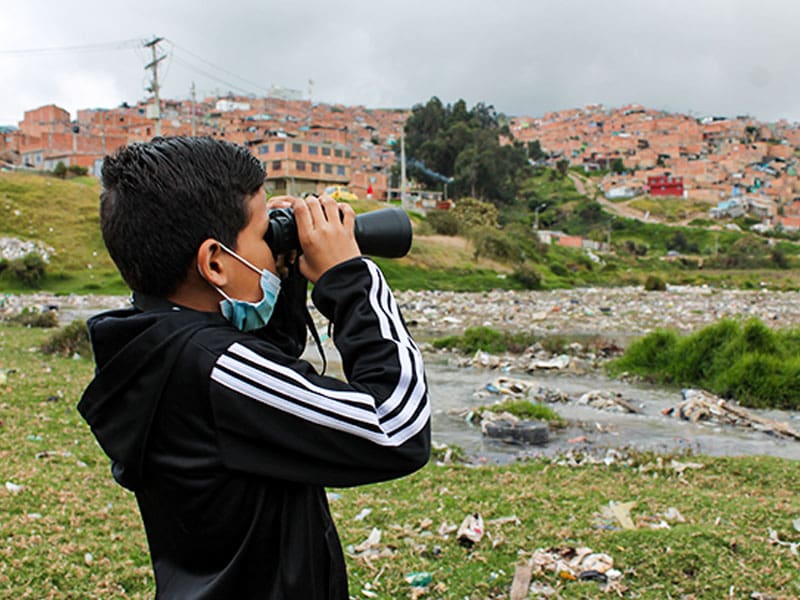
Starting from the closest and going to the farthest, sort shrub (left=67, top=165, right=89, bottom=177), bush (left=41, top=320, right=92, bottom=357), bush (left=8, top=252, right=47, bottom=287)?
bush (left=41, top=320, right=92, bottom=357)
bush (left=8, top=252, right=47, bottom=287)
shrub (left=67, top=165, right=89, bottom=177)

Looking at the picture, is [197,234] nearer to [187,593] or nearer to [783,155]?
[187,593]

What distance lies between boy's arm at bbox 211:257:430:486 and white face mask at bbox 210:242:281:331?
0.07 metres

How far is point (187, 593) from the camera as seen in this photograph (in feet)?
3.76

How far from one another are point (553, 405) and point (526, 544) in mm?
5037

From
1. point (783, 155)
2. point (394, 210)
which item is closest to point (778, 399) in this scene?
point (394, 210)

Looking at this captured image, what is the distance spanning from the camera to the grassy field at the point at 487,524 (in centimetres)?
287

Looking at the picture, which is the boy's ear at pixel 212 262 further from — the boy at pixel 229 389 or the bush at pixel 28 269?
the bush at pixel 28 269

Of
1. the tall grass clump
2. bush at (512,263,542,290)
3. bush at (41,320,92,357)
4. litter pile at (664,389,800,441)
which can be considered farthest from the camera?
bush at (512,263,542,290)

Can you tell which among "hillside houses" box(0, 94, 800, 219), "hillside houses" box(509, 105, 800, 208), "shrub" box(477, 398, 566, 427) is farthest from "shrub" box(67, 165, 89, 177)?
"hillside houses" box(509, 105, 800, 208)

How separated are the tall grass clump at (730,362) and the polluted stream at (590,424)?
296 millimetres

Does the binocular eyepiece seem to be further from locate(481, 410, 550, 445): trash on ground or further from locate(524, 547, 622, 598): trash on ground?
locate(481, 410, 550, 445): trash on ground

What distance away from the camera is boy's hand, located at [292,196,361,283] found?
3.95 ft

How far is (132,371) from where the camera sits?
3.64ft

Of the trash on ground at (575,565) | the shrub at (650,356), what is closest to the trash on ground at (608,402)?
the shrub at (650,356)
